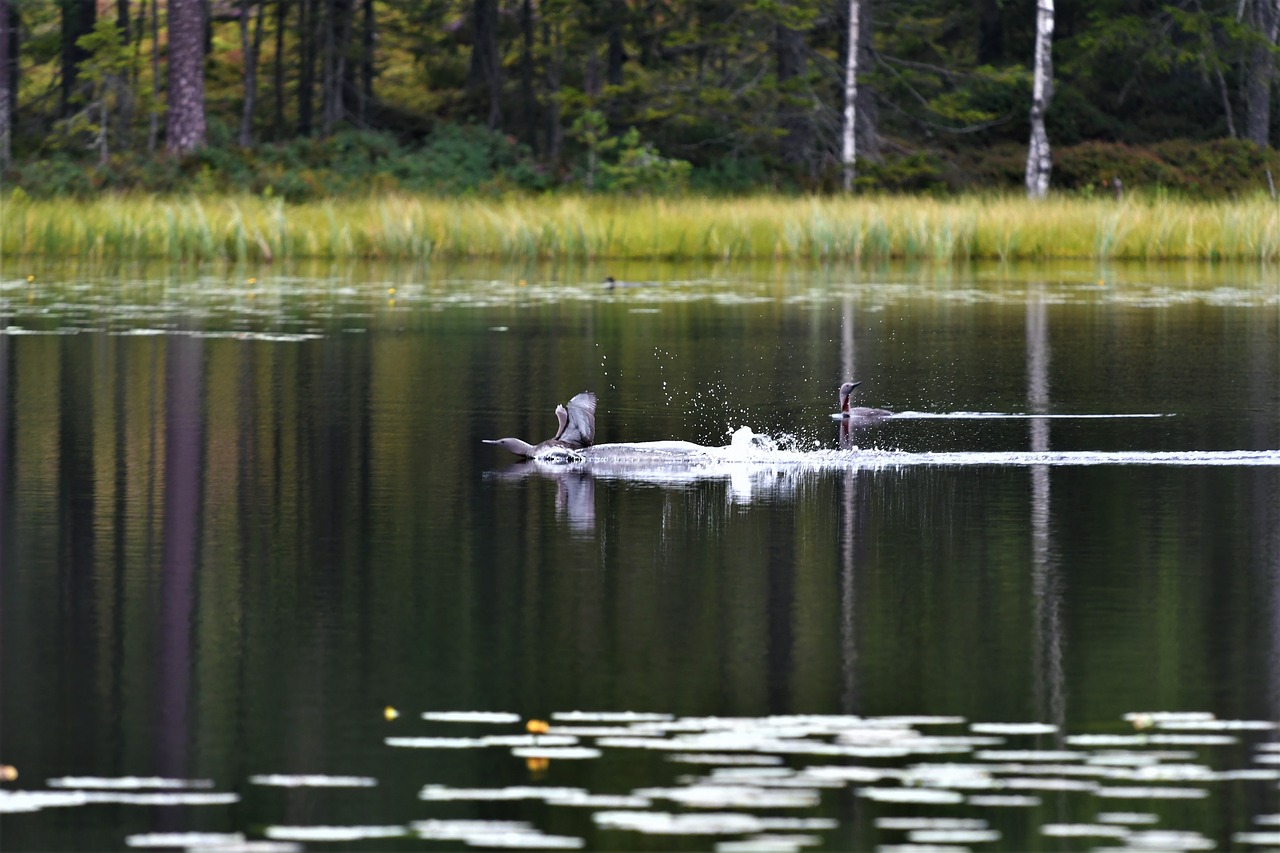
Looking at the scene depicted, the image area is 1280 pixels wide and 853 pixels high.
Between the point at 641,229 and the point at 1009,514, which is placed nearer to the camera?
the point at 1009,514

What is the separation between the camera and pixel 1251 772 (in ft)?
18.1

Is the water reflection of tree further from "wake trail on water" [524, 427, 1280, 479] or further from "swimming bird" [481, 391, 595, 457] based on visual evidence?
"swimming bird" [481, 391, 595, 457]

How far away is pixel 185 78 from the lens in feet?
136

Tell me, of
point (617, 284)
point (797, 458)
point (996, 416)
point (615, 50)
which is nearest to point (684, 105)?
point (615, 50)

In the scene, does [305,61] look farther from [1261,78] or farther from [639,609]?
[639,609]

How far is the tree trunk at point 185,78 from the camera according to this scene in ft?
135

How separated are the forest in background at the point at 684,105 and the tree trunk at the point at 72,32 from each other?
0.13 meters

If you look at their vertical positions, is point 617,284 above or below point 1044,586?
above

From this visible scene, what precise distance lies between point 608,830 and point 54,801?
1329 millimetres

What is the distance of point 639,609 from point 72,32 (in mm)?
45920

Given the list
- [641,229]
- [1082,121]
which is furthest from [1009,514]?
[1082,121]

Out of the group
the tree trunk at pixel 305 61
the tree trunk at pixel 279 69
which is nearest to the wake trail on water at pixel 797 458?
the tree trunk at pixel 279 69

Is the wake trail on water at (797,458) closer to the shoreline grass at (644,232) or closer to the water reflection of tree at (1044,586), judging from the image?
the water reflection of tree at (1044,586)

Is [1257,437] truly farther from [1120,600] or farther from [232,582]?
[232,582]
